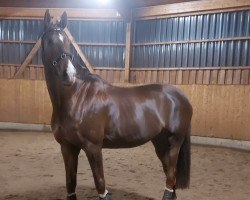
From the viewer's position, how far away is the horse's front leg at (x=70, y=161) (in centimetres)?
220

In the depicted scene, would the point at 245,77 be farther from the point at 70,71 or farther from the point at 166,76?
the point at 70,71

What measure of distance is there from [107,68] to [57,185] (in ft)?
16.2

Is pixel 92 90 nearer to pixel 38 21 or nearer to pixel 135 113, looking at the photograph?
pixel 135 113

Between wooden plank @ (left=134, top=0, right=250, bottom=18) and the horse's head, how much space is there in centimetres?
535

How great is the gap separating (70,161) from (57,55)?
0.98 metres

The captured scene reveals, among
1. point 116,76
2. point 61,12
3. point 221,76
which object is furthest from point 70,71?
point 61,12

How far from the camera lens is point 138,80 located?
7488 mm

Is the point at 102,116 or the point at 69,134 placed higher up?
the point at 102,116

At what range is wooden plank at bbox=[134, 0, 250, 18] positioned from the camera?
19.8ft

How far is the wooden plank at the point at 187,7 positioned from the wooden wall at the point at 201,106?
2013 millimetres

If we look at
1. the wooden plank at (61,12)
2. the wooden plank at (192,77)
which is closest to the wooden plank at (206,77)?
the wooden plank at (192,77)

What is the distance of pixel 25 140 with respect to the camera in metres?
5.98

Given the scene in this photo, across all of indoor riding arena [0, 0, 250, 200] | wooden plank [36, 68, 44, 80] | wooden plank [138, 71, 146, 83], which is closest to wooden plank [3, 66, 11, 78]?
indoor riding arena [0, 0, 250, 200]

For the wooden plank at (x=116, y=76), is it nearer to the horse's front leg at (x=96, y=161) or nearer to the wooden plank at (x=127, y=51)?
the wooden plank at (x=127, y=51)
